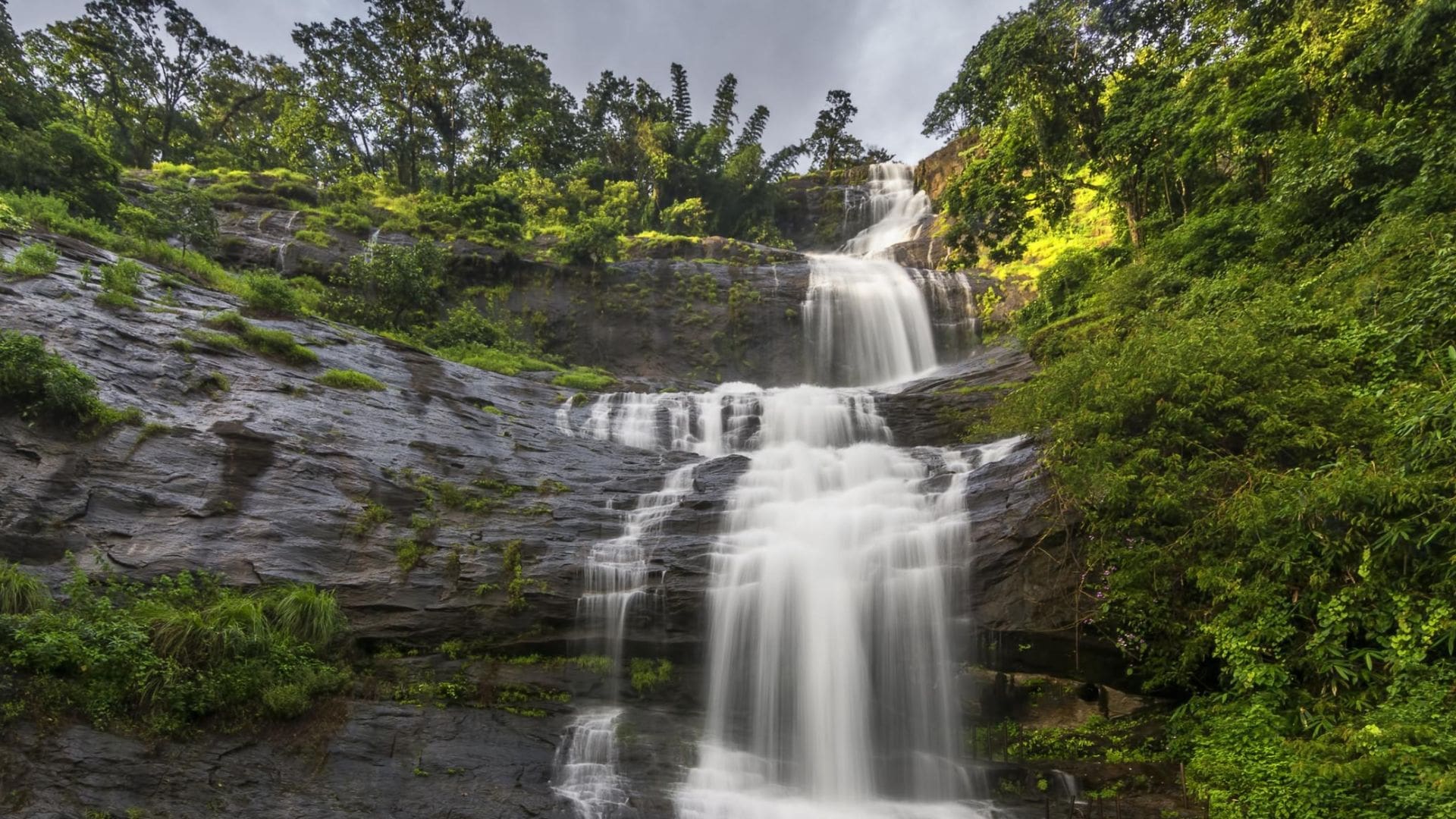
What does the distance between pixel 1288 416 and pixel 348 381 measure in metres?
14.6

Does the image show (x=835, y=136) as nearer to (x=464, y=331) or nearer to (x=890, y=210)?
(x=890, y=210)

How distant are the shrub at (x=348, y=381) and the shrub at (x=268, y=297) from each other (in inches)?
131

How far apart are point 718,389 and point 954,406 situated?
8.61m

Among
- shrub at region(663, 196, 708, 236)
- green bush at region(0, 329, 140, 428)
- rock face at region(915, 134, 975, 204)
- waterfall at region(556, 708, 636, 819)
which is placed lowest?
waterfall at region(556, 708, 636, 819)

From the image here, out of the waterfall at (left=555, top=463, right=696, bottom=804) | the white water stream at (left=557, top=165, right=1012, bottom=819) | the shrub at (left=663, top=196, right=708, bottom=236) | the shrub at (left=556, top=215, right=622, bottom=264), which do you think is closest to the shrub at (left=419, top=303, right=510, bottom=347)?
the shrub at (left=556, top=215, right=622, bottom=264)

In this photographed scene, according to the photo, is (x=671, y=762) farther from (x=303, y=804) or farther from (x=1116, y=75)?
(x=1116, y=75)

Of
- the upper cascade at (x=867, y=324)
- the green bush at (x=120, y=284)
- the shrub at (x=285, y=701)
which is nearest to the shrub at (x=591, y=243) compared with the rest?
the upper cascade at (x=867, y=324)

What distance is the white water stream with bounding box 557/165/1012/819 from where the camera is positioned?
7.73 meters

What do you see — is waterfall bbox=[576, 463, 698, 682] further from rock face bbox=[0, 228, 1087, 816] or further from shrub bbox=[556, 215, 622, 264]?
shrub bbox=[556, 215, 622, 264]

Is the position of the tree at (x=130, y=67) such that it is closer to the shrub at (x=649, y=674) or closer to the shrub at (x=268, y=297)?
the shrub at (x=268, y=297)

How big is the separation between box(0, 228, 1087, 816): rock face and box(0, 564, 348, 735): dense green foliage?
292 millimetres

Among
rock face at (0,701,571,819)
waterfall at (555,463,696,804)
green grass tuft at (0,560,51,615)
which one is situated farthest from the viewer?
waterfall at (555,463,696,804)

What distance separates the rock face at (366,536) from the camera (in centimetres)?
645

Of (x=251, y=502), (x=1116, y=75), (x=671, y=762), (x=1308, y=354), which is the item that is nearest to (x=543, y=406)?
(x=251, y=502)
